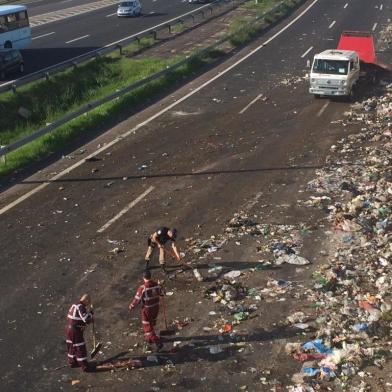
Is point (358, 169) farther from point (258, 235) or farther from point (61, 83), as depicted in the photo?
point (61, 83)

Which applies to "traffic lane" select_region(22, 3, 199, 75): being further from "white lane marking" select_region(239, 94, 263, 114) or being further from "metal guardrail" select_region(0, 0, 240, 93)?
"white lane marking" select_region(239, 94, 263, 114)

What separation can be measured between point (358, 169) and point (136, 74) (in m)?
16.6

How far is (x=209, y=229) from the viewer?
48.3ft

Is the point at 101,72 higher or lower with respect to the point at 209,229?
higher

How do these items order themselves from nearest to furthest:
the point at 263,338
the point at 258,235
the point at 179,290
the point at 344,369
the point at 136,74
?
the point at 344,369, the point at 263,338, the point at 179,290, the point at 258,235, the point at 136,74

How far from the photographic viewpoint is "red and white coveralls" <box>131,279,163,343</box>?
10.4 meters

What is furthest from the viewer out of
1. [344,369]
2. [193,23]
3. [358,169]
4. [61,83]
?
[193,23]

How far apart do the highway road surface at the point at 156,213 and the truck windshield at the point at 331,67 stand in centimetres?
135

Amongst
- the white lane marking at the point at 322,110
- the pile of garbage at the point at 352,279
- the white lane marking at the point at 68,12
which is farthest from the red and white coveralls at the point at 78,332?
the white lane marking at the point at 68,12

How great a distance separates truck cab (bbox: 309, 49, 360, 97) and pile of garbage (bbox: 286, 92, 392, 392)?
564 cm

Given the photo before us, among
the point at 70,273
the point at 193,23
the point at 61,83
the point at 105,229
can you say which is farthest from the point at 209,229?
the point at 193,23

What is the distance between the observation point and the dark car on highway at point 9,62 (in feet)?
96.4

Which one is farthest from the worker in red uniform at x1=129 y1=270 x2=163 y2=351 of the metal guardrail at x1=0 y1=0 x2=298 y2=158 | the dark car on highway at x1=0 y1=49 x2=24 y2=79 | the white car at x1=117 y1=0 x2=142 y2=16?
the white car at x1=117 y1=0 x2=142 y2=16

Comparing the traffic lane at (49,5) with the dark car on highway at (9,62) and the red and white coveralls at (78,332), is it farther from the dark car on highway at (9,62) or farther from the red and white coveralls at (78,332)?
the red and white coveralls at (78,332)
